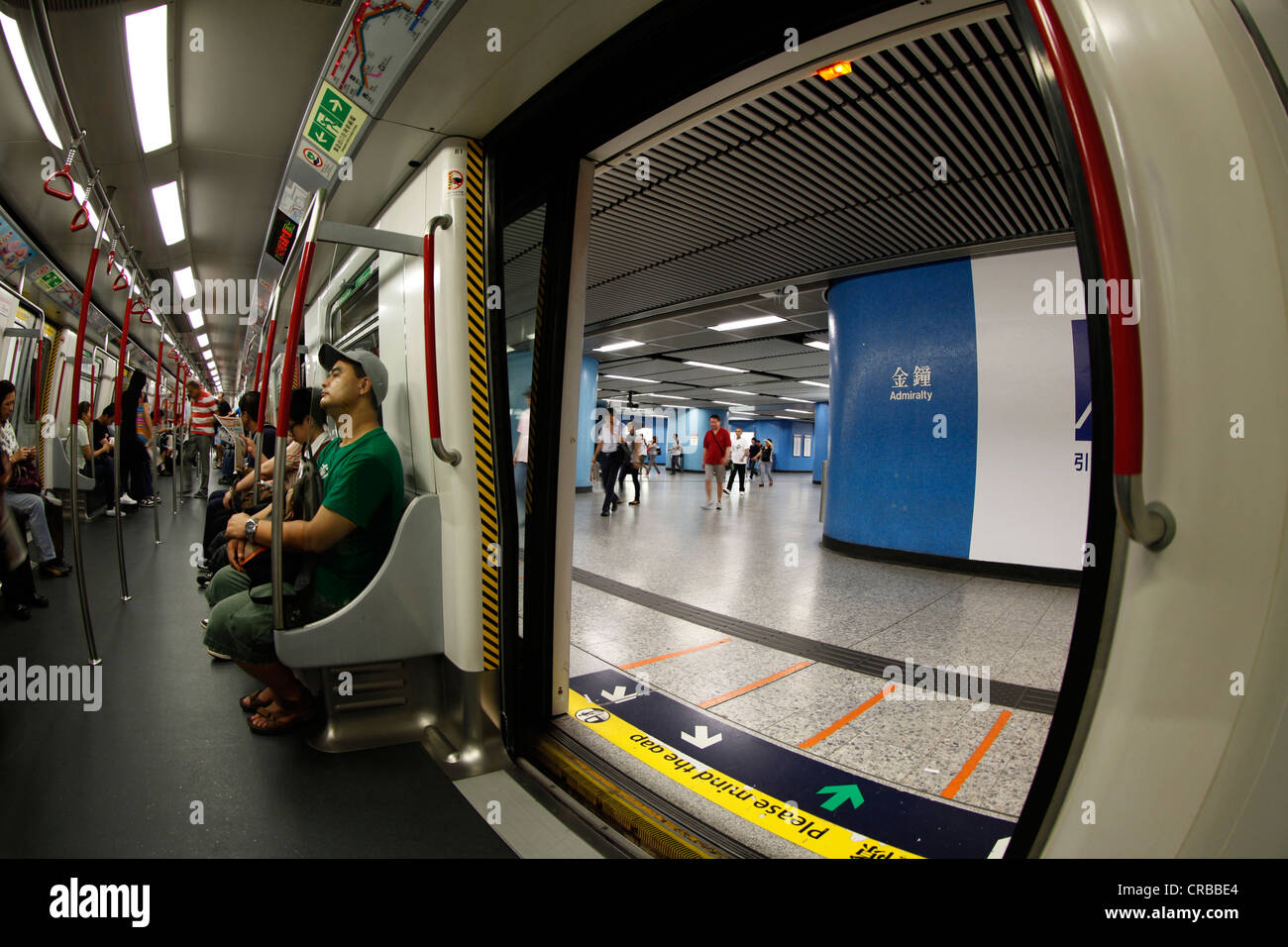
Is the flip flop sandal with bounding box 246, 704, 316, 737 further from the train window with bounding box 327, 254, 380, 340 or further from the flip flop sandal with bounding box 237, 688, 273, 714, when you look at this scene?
the train window with bounding box 327, 254, 380, 340

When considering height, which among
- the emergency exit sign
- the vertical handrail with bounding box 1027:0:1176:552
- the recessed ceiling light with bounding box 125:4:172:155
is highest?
the recessed ceiling light with bounding box 125:4:172:155

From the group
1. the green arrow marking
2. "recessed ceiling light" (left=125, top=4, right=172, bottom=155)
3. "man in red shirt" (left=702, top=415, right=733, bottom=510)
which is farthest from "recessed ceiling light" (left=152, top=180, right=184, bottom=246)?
"man in red shirt" (left=702, top=415, right=733, bottom=510)

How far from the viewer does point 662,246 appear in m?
4.89

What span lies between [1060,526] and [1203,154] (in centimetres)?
538

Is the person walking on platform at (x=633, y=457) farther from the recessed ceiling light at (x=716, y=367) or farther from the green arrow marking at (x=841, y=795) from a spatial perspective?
the green arrow marking at (x=841, y=795)

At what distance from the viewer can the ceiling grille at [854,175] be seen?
2.65m

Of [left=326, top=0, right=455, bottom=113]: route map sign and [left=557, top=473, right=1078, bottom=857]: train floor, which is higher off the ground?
[left=326, top=0, right=455, bottom=113]: route map sign

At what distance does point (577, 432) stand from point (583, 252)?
2.57 ft

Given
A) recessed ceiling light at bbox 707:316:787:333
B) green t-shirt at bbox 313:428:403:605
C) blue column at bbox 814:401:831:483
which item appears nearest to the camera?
green t-shirt at bbox 313:428:403:605

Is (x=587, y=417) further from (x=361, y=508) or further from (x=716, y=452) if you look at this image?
(x=361, y=508)

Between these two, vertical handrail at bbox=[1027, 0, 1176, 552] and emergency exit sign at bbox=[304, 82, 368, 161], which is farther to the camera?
emergency exit sign at bbox=[304, 82, 368, 161]

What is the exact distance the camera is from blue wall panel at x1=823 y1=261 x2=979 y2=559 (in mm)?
5273
